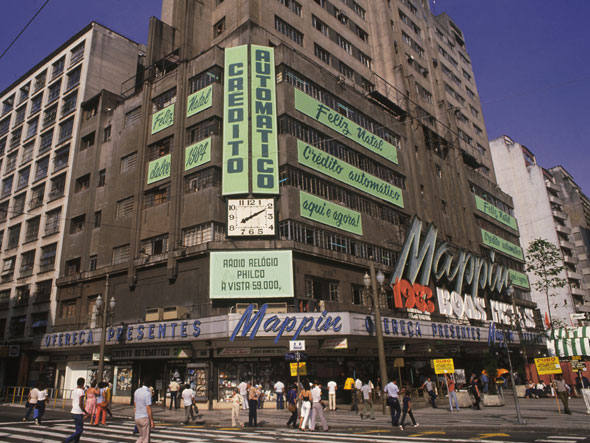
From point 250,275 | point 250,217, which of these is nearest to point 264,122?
point 250,217

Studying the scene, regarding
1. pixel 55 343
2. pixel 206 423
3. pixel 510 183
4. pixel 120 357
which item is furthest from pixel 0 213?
pixel 510 183

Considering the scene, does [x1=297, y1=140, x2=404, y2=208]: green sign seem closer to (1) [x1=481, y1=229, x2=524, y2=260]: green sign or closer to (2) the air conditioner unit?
(2) the air conditioner unit

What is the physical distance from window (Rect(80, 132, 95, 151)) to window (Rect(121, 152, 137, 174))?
7954 millimetres

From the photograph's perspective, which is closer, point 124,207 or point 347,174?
point 124,207

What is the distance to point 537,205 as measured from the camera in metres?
91.1

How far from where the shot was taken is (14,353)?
135ft

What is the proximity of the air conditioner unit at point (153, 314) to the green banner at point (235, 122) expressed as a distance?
9.35 meters

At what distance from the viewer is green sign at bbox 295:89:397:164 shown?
119 ft

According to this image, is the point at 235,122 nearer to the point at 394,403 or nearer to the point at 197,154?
the point at 197,154

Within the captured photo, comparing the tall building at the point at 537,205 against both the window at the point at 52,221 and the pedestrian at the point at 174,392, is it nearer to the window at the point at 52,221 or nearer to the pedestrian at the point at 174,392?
the pedestrian at the point at 174,392

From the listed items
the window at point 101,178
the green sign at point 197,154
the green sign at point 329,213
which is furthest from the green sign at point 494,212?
the window at point 101,178

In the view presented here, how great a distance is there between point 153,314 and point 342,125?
2215cm

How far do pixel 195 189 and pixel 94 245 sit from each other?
496 inches

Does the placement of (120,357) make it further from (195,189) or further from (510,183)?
(510,183)
